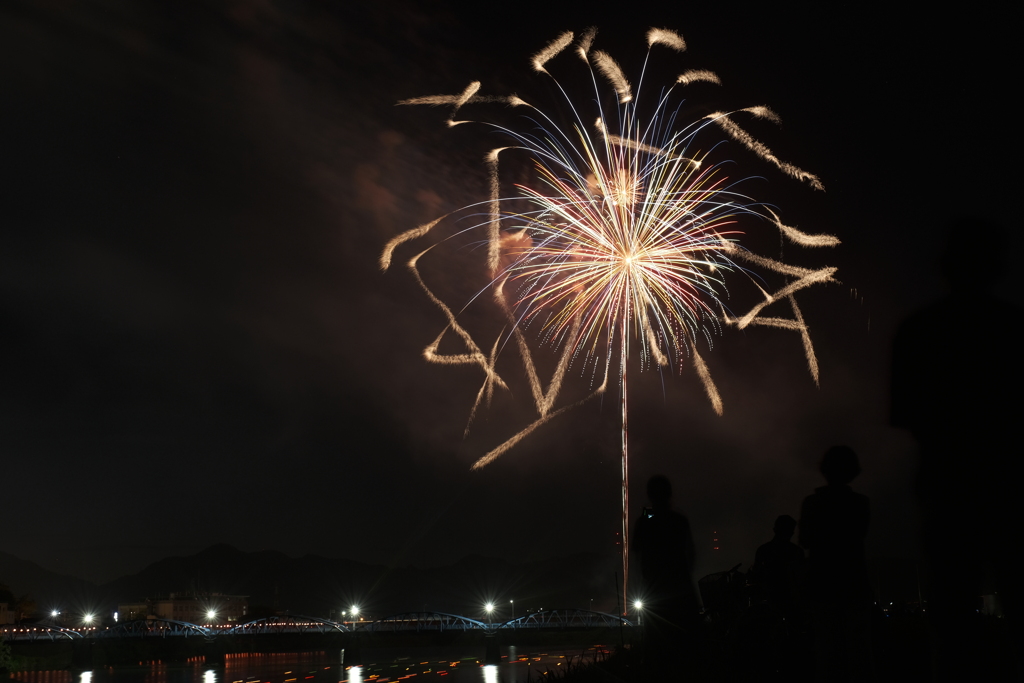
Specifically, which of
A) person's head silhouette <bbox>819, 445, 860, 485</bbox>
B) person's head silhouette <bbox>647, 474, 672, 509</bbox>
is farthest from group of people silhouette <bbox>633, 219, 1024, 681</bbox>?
person's head silhouette <bbox>647, 474, 672, 509</bbox>

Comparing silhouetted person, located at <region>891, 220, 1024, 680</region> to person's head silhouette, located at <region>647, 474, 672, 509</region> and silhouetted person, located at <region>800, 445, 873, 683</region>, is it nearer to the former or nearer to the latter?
silhouetted person, located at <region>800, 445, 873, 683</region>

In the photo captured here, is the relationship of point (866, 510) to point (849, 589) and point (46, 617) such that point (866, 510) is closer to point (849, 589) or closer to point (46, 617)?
point (849, 589)

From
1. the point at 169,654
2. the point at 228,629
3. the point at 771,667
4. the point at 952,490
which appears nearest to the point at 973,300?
the point at 952,490

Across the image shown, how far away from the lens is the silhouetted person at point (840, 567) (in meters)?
6.88

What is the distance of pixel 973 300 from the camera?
14.9 ft

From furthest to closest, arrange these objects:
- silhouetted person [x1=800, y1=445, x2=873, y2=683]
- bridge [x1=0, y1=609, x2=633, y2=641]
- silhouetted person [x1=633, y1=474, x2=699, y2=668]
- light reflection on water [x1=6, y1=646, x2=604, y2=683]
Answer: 1. bridge [x1=0, y1=609, x2=633, y2=641]
2. light reflection on water [x1=6, y1=646, x2=604, y2=683]
3. silhouetted person [x1=633, y1=474, x2=699, y2=668]
4. silhouetted person [x1=800, y1=445, x2=873, y2=683]

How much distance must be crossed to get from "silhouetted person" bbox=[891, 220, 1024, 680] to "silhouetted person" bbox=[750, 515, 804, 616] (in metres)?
4.68

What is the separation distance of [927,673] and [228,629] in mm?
112088

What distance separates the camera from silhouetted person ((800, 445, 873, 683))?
6.88 metres

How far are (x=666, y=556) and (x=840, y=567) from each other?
3121 mm

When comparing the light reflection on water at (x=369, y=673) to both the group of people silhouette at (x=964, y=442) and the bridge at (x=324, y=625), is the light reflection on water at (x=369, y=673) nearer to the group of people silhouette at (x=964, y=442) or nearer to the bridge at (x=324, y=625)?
the bridge at (x=324, y=625)

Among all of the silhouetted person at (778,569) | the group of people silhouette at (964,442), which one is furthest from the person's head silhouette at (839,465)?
the group of people silhouette at (964,442)

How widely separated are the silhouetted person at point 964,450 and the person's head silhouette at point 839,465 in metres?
2.60

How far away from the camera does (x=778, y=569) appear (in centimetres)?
1005
